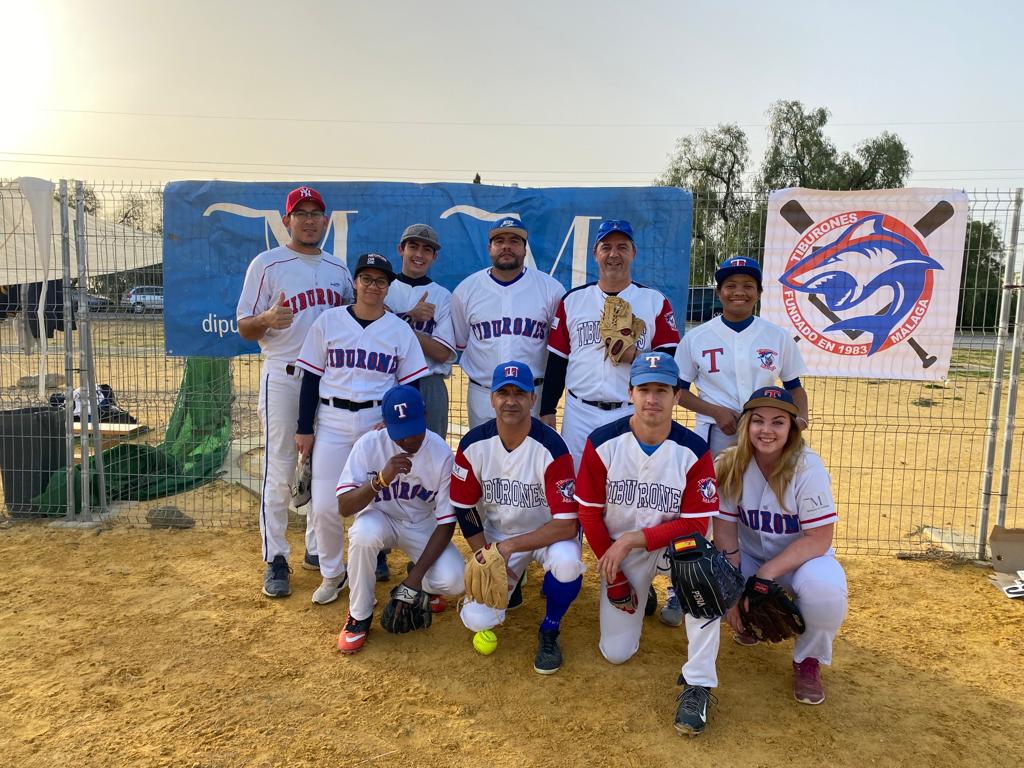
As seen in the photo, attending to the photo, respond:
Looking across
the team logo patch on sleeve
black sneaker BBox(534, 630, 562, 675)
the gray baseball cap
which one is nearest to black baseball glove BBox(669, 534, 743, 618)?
the team logo patch on sleeve

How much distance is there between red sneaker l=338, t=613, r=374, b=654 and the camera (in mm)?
3641

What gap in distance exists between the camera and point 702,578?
2.98 meters

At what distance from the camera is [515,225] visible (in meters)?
4.28

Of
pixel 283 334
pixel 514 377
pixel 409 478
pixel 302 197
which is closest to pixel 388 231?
pixel 302 197

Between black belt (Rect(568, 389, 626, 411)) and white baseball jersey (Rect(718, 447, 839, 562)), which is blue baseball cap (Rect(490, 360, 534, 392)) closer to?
black belt (Rect(568, 389, 626, 411))

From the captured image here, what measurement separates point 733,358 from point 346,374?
2.38 meters

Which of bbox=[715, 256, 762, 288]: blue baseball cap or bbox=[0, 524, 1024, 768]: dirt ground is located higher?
bbox=[715, 256, 762, 288]: blue baseball cap

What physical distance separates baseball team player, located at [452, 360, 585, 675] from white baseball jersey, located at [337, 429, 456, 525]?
0.14 meters

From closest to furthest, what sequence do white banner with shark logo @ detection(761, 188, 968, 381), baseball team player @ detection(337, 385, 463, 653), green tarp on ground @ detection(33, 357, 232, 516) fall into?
baseball team player @ detection(337, 385, 463, 653), white banner with shark logo @ detection(761, 188, 968, 381), green tarp on ground @ detection(33, 357, 232, 516)

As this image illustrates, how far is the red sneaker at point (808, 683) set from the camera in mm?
3238

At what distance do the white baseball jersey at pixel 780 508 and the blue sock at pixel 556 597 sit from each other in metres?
0.91

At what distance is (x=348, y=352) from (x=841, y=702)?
3304 millimetres

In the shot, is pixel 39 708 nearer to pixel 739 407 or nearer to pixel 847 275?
pixel 739 407

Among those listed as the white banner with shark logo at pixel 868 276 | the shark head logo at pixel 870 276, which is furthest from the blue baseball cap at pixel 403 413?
the shark head logo at pixel 870 276
